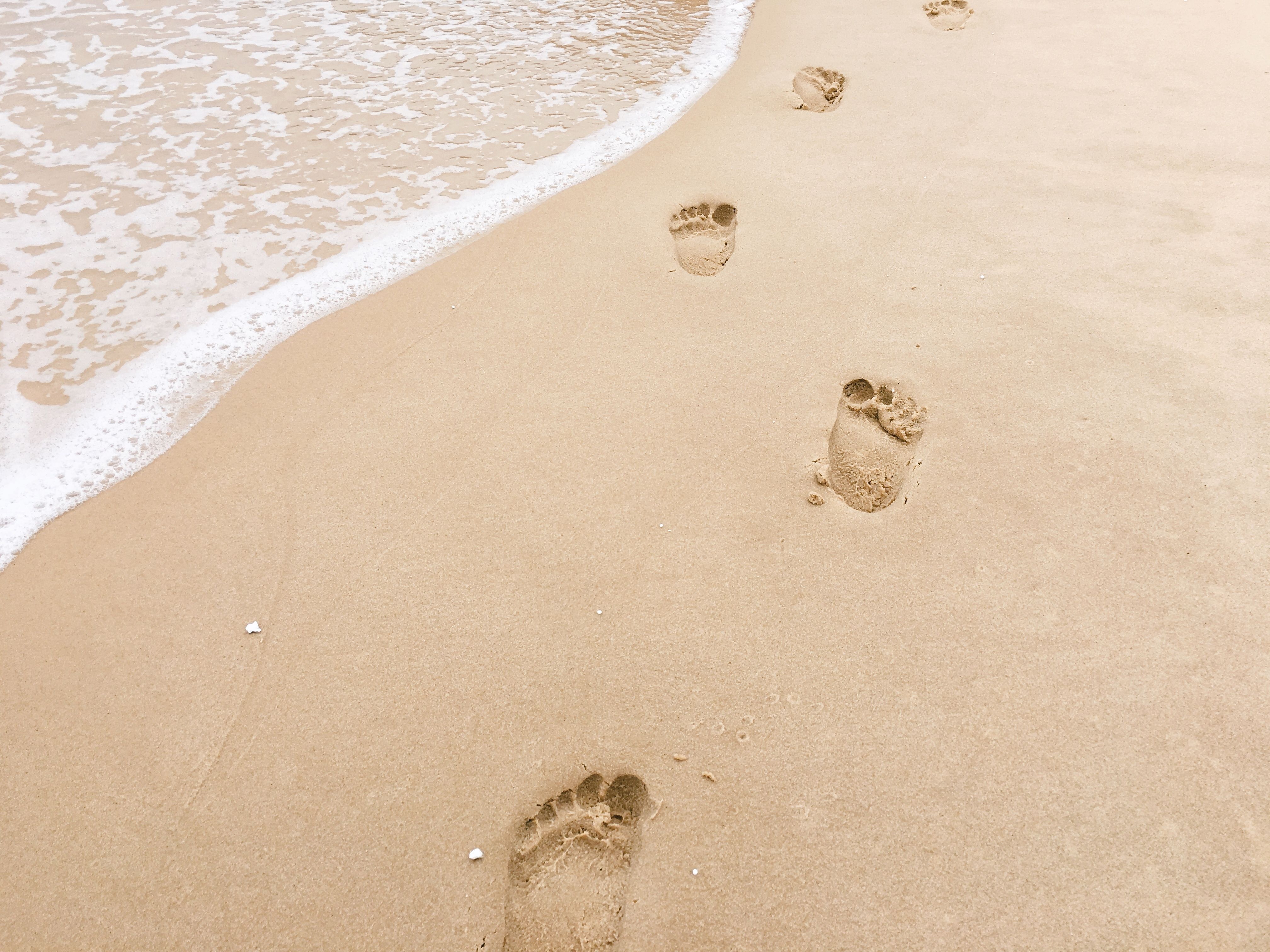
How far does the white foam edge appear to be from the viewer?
2.46 meters

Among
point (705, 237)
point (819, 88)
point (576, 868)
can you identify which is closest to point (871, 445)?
point (705, 237)

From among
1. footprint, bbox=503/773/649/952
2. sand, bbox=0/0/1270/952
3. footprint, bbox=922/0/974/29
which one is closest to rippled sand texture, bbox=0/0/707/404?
sand, bbox=0/0/1270/952

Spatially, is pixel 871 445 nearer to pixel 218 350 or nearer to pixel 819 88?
pixel 218 350

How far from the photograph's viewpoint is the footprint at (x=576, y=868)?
1.60 m

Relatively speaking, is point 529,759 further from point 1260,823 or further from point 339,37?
point 339,37

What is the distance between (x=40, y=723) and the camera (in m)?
1.98

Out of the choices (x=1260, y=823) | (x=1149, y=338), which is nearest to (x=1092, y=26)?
(x=1149, y=338)

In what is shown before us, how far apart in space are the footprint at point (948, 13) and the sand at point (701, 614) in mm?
1837

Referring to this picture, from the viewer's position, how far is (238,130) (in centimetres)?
386

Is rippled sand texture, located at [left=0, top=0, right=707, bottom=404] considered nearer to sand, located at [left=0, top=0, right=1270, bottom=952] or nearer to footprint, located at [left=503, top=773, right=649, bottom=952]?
sand, located at [left=0, top=0, right=1270, bottom=952]

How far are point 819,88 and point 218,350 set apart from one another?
3.24 m

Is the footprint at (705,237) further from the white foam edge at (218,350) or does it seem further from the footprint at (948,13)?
the footprint at (948,13)

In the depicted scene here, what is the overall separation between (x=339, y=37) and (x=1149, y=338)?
4711 mm

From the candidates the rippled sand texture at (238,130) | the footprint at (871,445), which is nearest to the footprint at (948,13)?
the rippled sand texture at (238,130)
